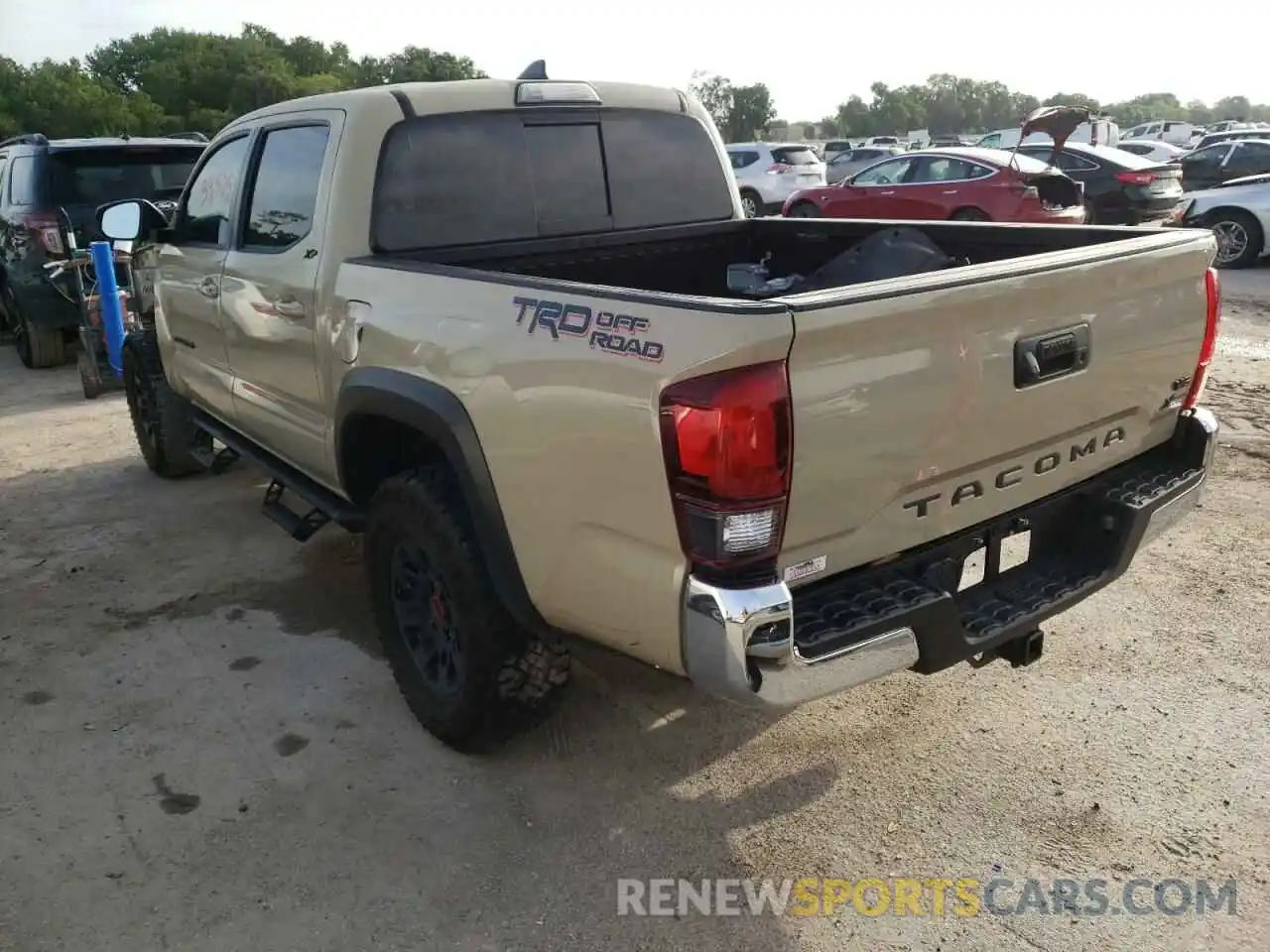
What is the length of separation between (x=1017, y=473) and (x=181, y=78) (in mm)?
56060

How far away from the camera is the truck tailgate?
216 cm

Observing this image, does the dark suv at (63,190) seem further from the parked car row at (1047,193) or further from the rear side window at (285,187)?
the parked car row at (1047,193)

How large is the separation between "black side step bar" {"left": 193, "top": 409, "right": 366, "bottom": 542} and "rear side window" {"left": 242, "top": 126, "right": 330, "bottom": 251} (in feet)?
3.01

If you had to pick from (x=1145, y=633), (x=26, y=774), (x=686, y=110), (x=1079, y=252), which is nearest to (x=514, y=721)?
(x=26, y=774)

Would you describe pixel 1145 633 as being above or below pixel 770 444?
below

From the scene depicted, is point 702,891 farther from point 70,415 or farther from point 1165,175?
point 1165,175

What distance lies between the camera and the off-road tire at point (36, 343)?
8969mm

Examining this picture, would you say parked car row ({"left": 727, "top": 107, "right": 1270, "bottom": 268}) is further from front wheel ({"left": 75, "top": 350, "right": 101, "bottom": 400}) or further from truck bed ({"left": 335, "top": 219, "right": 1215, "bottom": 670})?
truck bed ({"left": 335, "top": 219, "right": 1215, "bottom": 670})

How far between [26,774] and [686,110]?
136 inches

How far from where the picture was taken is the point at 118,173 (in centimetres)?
835

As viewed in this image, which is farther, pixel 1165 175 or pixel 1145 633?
pixel 1165 175

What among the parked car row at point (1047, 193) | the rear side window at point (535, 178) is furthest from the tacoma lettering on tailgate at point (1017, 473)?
the parked car row at point (1047, 193)

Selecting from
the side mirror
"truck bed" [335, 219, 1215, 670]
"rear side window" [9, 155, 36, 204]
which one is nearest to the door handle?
"truck bed" [335, 219, 1215, 670]

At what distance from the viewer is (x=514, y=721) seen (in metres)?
3.06
